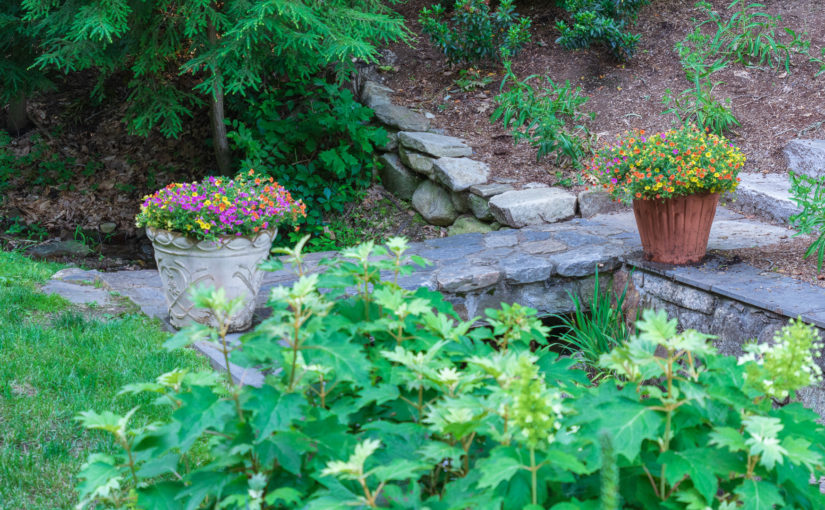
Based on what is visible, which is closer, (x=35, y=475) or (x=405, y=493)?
(x=405, y=493)

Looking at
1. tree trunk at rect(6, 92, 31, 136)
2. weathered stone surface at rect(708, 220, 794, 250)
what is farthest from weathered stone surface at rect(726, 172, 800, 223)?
tree trunk at rect(6, 92, 31, 136)

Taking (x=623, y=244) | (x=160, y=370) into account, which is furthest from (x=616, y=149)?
(x=160, y=370)

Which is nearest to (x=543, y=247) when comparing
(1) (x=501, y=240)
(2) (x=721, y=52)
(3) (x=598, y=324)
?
(1) (x=501, y=240)

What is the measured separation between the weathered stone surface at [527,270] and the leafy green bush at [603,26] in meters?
2.84

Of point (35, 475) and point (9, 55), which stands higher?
point (9, 55)

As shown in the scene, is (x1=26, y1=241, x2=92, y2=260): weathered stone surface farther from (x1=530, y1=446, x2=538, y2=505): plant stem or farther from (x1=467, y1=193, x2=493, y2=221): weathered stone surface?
(x1=530, y1=446, x2=538, y2=505): plant stem

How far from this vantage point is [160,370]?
3004 millimetres

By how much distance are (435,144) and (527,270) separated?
6.62ft

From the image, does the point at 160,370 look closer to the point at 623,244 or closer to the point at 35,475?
the point at 35,475

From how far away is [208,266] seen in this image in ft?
11.3

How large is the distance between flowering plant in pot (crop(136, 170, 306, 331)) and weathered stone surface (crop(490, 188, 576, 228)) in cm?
189

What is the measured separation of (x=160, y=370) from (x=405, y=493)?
83.2 inches

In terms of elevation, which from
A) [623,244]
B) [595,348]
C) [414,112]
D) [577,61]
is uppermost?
[577,61]

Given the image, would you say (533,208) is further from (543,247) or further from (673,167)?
(673,167)
